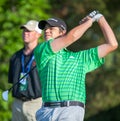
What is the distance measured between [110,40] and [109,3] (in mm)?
14948

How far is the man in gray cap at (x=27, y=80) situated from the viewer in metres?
9.07

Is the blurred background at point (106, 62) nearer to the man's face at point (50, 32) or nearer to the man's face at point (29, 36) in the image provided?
the man's face at point (29, 36)

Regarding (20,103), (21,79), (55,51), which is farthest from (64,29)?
(20,103)

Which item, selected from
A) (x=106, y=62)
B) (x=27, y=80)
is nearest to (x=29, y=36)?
(x=27, y=80)

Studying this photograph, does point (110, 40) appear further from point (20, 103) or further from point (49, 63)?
point (20, 103)

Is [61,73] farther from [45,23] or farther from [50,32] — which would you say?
[45,23]

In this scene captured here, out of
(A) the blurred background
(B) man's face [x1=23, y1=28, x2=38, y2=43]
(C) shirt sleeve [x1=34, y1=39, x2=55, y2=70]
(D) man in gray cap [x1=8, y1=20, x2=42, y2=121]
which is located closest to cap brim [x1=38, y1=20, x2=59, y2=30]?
(C) shirt sleeve [x1=34, y1=39, x2=55, y2=70]

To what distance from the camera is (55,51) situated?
6.77m

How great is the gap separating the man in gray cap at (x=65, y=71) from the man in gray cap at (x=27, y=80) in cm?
207

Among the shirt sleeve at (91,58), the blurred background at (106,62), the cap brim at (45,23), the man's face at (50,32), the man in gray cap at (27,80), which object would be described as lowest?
the blurred background at (106,62)

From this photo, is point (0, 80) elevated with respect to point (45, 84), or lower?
lower

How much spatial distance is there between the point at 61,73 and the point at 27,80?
2323 millimetres

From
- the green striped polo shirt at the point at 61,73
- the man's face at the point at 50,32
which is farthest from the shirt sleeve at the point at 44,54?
the man's face at the point at 50,32

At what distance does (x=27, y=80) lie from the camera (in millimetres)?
9047
